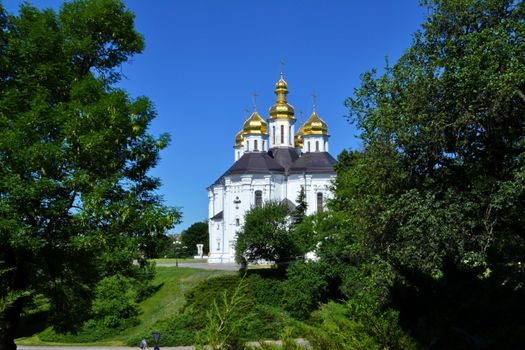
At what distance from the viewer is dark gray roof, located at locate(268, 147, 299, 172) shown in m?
58.0

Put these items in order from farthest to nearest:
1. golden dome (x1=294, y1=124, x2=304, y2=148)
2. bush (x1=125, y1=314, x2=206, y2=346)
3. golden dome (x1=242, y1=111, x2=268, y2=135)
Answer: golden dome (x1=294, y1=124, x2=304, y2=148) → golden dome (x1=242, y1=111, x2=268, y2=135) → bush (x1=125, y1=314, x2=206, y2=346)

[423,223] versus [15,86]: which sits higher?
[15,86]

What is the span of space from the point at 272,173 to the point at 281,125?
27.3ft

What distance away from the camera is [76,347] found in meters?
30.3

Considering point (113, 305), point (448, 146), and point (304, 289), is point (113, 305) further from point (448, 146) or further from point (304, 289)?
point (448, 146)

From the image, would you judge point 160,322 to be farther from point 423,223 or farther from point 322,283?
point 423,223

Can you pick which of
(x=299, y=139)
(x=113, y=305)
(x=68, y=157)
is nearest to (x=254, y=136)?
(x=299, y=139)

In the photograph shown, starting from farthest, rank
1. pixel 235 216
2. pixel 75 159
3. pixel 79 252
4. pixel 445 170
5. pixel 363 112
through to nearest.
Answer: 1. pixel 235 216
2. pixel 363 112
3. pixel 445 170
4. pixel 79 252
5. pixel 75 159

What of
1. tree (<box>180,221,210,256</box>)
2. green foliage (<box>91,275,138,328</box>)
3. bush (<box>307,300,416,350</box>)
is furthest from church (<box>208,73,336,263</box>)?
bush (<box>307,300,416,350</box>)

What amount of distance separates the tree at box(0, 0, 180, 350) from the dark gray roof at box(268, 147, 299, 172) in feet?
154

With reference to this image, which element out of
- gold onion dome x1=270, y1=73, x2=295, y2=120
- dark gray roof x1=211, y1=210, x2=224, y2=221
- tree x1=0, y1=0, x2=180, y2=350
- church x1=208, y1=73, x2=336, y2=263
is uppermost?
gold onion dome x1=270, y1=73, x2=295, y2=120

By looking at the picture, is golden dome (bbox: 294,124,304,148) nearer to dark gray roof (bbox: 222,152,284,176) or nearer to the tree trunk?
dark gray roof (bbox: 222,152,284,176)

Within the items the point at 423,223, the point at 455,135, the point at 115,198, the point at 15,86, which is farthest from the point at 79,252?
the point at 455,135

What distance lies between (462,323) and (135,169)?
6.66 metres
